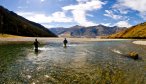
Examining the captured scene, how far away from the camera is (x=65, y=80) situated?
82.9 feet

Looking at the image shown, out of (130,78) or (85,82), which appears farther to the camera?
(130,78)

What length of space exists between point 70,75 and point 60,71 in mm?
3048

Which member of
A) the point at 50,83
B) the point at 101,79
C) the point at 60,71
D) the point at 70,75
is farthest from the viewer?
the point at 60,71

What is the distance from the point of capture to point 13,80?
24.7 m

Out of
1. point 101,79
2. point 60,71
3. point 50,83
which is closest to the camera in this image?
point 50,83

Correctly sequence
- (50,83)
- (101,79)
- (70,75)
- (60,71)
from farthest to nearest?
(60,71)
(70,75)
(101,79)
(50,83)

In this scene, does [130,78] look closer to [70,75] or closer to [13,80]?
[70,75]

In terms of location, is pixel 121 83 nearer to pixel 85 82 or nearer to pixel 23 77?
pixel 85 82

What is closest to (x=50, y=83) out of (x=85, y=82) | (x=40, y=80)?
(x=40, y=80)

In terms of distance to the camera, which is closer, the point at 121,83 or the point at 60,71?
the point at 121,83

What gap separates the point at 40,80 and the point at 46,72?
15.8 feet

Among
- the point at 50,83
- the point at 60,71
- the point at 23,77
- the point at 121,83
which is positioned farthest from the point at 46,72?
the point at 121,83

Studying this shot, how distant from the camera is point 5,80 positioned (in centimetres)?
2459

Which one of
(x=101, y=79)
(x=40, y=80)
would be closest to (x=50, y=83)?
(x=40, y=80)
